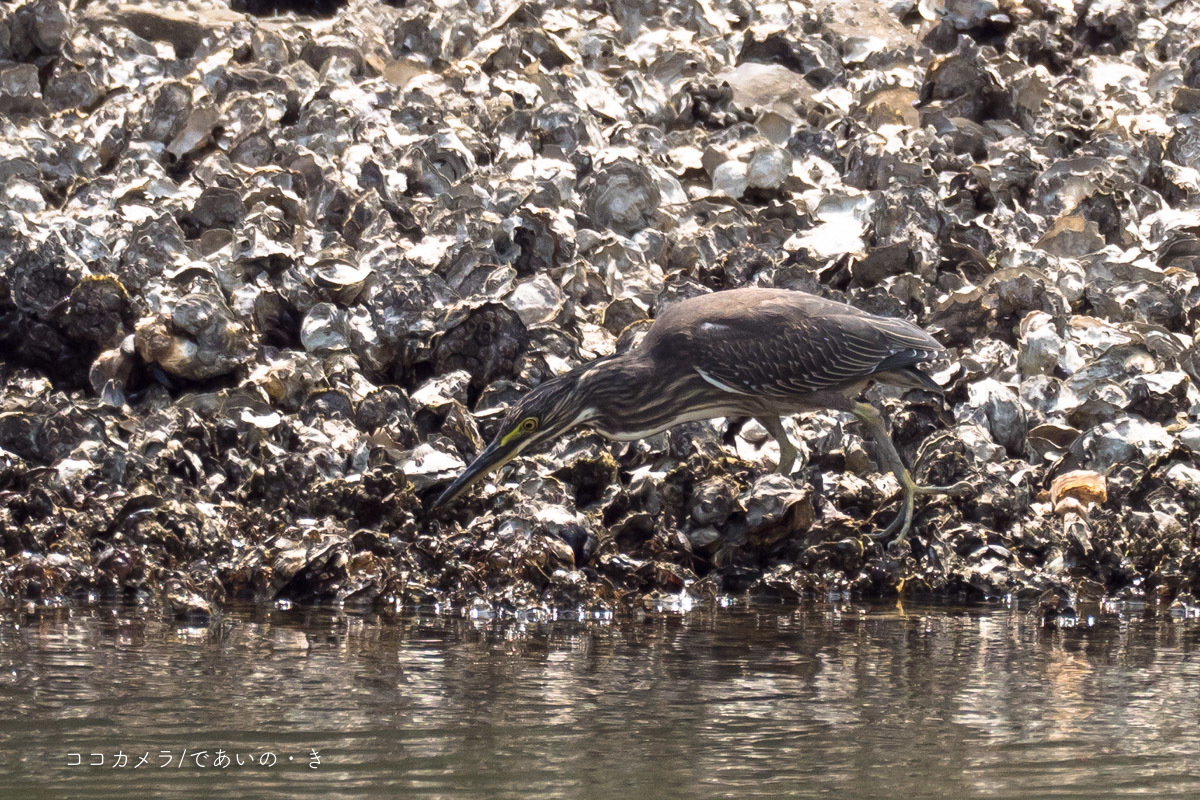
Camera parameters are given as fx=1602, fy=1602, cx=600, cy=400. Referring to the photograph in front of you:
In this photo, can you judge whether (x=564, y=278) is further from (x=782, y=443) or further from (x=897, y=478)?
(x=897, y=478)

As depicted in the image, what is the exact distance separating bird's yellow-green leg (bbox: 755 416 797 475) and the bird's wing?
0.80ft

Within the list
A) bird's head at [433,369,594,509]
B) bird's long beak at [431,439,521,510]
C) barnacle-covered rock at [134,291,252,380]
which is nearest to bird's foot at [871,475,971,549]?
bird's head at [433,369,594,509]

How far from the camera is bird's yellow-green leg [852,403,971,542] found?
710 centimetres

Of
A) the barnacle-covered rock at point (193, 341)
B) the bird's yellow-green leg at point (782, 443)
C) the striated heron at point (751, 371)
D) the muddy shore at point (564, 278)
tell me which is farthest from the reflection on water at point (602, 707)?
the barnacle-covered rock at point (193, 341)

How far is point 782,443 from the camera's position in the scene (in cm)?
758

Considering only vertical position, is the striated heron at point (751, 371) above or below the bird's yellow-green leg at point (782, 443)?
above

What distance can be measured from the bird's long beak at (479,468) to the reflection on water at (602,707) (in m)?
0.76

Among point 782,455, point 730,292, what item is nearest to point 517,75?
point 730,292

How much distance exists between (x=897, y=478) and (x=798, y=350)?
0.75 m

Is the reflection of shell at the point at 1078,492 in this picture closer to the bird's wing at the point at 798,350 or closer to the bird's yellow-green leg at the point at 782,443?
the bird's wing at the point at 798,350

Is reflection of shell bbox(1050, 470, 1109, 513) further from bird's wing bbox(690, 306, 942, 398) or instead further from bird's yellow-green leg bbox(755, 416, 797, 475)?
bird's yellow-green leg bbox(755, 416, 797, 475)

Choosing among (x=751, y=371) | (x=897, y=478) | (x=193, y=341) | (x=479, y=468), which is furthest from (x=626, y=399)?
(x=193, y=341)

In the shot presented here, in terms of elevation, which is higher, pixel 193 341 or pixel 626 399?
pixel 193 341

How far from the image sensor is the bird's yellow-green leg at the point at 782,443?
7449 millimetres
